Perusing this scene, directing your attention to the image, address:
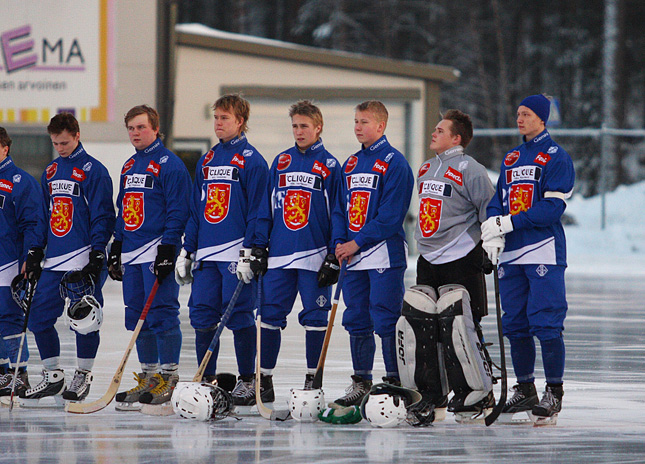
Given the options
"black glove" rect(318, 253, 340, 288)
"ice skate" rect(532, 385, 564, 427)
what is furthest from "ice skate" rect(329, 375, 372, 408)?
"ice skate" rect(532, 385, 564, 427)

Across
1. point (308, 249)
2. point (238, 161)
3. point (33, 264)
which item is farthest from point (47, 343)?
point (308, 249)

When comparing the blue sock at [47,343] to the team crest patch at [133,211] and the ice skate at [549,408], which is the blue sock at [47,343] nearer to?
the team crest patch at [133,211]

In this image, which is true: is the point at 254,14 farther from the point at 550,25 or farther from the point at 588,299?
the point at 588,299

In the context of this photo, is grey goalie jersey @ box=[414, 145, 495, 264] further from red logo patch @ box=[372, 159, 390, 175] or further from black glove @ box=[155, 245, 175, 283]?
black glove @ box=[155, 245, 175, 283]

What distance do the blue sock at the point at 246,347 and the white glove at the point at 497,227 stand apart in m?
1.50

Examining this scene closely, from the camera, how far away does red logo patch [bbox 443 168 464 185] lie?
5.68 meters

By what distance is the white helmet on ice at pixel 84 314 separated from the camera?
5891 mm

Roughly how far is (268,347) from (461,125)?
1.69m

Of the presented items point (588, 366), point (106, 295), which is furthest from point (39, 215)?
point (106, 295)

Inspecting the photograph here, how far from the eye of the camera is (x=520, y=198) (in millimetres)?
5609

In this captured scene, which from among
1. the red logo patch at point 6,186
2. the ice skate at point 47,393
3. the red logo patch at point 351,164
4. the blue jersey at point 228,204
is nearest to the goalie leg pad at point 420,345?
the red logo patch at point 351,164

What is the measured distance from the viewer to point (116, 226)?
6.12 metres

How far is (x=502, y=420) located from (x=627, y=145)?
26891 mm

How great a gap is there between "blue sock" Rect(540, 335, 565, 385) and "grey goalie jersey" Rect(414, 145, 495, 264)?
674 millimetres
